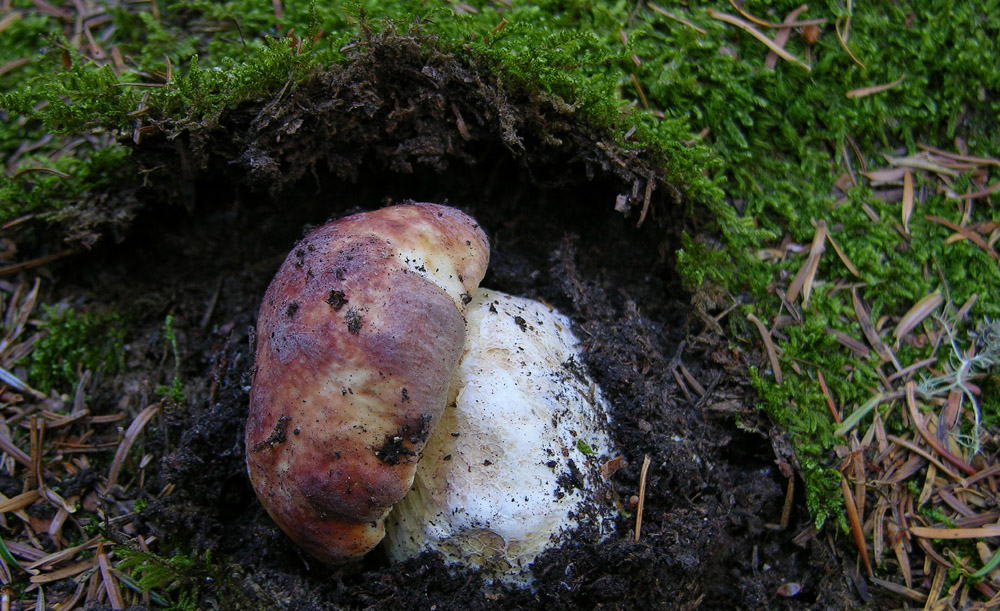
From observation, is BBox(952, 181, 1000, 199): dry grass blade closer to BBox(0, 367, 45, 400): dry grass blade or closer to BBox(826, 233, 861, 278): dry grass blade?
BBox(826, 233, 861, 278): dry grass blade

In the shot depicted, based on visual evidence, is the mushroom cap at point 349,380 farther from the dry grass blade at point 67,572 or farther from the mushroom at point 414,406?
the dry grass blade at point 67,572

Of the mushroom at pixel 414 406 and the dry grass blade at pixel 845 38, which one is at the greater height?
the dry grass blade at pixel 845 38

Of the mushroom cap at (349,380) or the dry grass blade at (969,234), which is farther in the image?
the dry grass blade at (969,234)

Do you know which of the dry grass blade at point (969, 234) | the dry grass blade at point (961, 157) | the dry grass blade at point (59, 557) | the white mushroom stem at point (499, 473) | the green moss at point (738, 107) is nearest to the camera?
the white mushroom stem at point (499, 473)

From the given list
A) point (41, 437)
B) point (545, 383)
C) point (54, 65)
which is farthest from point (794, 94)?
point (41, 437)

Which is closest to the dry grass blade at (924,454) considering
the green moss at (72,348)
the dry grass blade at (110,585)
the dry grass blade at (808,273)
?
A: the dry grass blade at (808,273)

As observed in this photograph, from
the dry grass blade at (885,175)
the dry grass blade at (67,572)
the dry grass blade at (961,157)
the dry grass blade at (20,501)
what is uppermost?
the dry grass blade at (961,157)

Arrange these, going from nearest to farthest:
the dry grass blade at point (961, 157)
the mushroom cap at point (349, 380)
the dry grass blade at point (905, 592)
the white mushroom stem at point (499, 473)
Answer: the mushroom cap at point (349, 380) → the white mushroom stem at point (499, 473) → the dry grass blade at point (905, 592) → the dry grass blade at point (961, 157)
